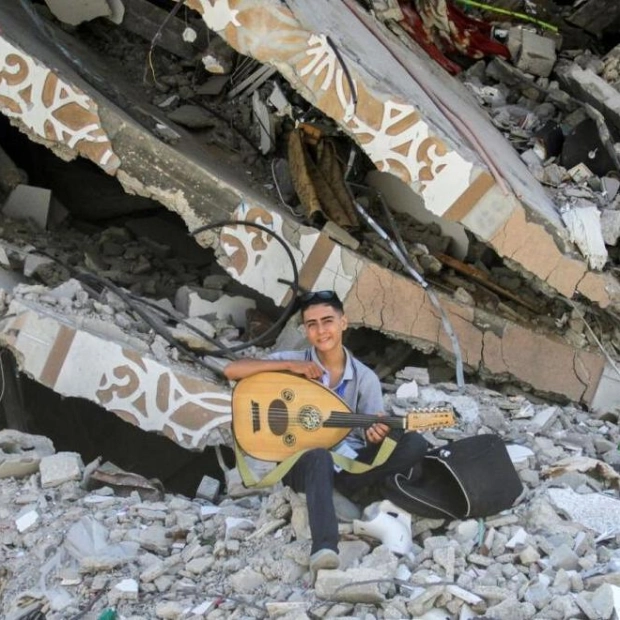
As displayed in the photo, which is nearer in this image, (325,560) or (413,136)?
(325,560)

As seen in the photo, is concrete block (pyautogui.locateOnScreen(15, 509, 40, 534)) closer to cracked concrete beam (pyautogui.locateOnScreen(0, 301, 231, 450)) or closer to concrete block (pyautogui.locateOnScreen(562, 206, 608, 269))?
cracked concrete beam (pyautogui.locateOnScreen(0, 301, 231, 450))

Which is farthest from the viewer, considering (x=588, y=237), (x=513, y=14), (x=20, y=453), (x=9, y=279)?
(x=513, y=14)

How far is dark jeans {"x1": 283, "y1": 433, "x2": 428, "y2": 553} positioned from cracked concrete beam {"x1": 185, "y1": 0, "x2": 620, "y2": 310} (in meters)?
2.01

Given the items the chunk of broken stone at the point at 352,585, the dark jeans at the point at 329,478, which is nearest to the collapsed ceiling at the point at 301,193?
the dark jeans at the point at 329,478

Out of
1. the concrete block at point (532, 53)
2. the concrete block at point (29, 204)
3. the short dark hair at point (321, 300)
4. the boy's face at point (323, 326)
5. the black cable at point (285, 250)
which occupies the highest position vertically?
the concrete block at point (532, 53)

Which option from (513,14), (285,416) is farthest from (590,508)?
(513,14)

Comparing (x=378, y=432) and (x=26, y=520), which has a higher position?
(x=378, y=432)

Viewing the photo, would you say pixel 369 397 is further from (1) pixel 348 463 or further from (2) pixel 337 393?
(1) pixel 348 463

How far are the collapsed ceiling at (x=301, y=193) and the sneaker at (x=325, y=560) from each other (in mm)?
2086

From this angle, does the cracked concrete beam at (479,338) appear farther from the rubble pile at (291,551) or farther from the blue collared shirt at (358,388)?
the blue collared shirt at (358,388)

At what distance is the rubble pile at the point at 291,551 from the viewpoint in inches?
161

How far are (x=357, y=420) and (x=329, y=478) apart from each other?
0.43m

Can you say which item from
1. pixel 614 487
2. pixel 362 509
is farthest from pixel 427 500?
pixel 614 487

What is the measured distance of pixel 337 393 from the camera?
5031 millimetres
